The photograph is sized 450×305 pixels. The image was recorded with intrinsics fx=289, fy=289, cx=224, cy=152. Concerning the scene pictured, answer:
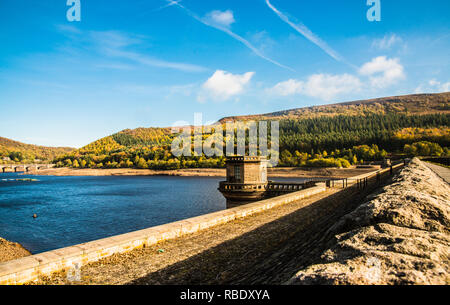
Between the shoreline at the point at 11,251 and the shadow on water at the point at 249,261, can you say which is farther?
the shoreline at the point at 11,251

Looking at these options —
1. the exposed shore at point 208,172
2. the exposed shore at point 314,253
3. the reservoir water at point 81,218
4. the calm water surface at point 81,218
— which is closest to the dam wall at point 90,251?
the exposed shore at point 314,253

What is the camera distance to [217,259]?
7.27m

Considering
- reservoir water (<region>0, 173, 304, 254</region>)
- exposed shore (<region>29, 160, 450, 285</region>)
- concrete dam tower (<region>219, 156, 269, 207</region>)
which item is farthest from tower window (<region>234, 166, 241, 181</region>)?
exposed shore (<region>29, 160, 450, 285</region>)

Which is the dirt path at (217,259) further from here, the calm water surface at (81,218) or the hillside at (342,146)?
the hillside at (342,146)

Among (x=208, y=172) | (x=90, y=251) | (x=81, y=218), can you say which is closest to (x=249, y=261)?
(x=90, y=251)

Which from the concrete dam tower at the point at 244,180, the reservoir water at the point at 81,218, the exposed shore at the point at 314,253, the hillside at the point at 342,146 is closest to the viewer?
the exposed shore at the point at 314,253

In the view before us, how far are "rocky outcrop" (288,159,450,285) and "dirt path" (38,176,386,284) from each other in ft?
3.36

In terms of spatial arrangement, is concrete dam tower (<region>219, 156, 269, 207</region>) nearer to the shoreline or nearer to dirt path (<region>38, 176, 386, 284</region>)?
dirt path (<region>38, 176, 386, 284</region>)

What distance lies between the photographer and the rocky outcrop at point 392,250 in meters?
2.99

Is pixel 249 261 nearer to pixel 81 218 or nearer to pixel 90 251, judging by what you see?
pixel 90 251

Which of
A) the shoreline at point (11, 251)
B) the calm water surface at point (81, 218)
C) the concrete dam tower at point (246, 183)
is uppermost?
the concrete dam tower at point (246, 183)

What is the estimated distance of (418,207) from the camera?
5.41 meters

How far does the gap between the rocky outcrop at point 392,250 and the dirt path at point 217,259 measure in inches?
40.3
